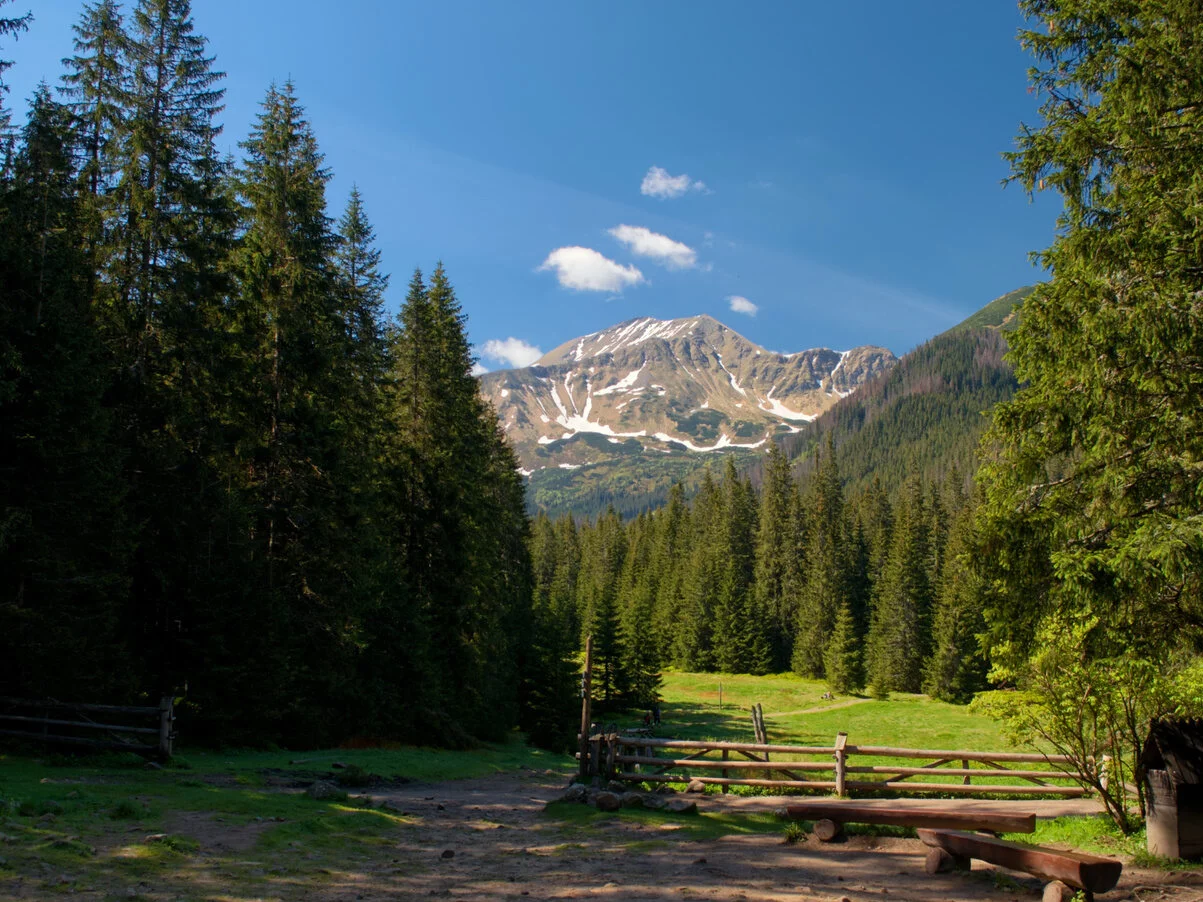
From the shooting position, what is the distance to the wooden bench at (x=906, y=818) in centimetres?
974

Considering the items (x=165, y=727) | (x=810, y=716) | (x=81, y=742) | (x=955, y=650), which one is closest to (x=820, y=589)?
(x=955, y=650)

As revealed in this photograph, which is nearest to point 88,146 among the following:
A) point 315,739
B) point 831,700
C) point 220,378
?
point 220,378

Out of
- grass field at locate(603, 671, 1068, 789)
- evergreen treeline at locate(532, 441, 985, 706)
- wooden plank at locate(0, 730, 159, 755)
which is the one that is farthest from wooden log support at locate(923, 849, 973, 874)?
evergreen treeline at locate(532, 441, 985, 706)

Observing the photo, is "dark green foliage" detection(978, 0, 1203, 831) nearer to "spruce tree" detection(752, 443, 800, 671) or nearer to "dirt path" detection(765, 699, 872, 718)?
"dirt path" detection(765, 699, 872, 718)

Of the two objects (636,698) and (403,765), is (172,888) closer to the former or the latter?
(403,765)

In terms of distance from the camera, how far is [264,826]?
10.7 meters

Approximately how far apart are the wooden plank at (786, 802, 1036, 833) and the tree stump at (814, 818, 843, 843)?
9 cm

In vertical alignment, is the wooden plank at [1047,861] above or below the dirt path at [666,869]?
above

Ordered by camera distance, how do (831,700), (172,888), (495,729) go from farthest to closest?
(831,700), (495,729), (172,888)

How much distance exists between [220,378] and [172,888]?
1683cm

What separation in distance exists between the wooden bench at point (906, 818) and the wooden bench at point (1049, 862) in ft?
1.63

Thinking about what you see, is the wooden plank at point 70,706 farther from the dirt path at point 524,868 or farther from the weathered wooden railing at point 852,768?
the weathered wooden railing at point 852,768

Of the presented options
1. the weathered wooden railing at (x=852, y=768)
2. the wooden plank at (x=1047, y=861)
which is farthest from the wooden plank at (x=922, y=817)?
the weathered wooden railing at (x=852, y=768)

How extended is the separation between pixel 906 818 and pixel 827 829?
4.74 feet
